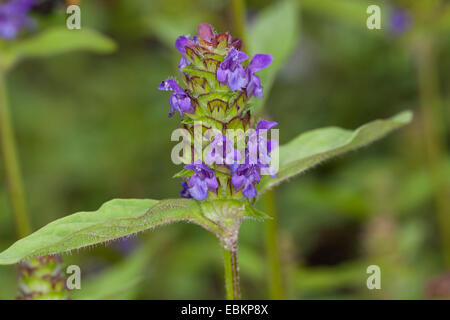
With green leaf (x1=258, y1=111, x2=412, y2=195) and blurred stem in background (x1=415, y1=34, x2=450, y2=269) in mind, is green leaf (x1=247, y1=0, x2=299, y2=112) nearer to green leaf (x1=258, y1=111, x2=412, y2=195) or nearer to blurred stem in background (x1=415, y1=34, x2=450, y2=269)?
green leaf (x1=258, y1=111, x2=412, y2=195)

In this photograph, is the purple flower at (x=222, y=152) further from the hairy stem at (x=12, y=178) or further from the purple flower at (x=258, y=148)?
the hairy stem at (x=12, y=178)

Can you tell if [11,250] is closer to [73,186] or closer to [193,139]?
[193,139]

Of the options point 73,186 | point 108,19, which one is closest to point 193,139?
point 73,186

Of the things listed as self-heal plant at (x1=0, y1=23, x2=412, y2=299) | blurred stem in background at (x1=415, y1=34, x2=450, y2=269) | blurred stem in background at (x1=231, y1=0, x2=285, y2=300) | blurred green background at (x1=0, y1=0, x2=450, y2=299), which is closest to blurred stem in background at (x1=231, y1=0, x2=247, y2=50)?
blurred stem in background at (x1=231, y1=0, x2=285, y2=300)

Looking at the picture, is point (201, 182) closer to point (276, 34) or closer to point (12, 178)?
point (276, 34)

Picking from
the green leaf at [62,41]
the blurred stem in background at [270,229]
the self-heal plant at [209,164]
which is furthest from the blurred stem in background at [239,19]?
the self-heal plant at [209,164]

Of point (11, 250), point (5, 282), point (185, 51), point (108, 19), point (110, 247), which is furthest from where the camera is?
point (108, 19)
